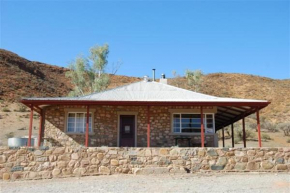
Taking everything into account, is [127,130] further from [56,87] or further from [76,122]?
[56,87]

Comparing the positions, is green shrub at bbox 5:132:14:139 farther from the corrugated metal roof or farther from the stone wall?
the corrugated metal roof

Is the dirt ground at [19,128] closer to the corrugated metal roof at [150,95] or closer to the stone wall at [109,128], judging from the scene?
the stone wall at [109,128]

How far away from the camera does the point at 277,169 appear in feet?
41.4

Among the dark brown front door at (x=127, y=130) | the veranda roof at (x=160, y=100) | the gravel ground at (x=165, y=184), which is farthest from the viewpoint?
the dark brown front door at (x=127, y=130)

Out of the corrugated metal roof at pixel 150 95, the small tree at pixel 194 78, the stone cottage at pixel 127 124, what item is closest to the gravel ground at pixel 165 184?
the stone cottage at pixel 127 124

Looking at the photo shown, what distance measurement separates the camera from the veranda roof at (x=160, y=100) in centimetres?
1366

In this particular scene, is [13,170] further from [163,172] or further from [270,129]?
[270,129]

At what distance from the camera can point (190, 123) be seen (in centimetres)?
1568

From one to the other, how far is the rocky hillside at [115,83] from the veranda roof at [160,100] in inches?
1021

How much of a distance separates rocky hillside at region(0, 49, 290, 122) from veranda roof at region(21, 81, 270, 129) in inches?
1021

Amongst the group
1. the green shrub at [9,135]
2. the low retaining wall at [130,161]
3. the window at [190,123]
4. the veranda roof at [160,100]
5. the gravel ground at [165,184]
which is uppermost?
the veranda roof at [160,100]

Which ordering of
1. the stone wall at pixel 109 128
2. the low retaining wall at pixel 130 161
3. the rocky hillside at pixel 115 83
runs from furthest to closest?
the rocky hillside at pixel 115 83 → the stone wall at pixel 109 128 → the low retaining wall at pixel 130 161

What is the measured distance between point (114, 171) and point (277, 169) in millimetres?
6533

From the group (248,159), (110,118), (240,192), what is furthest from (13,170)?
(248,159)
